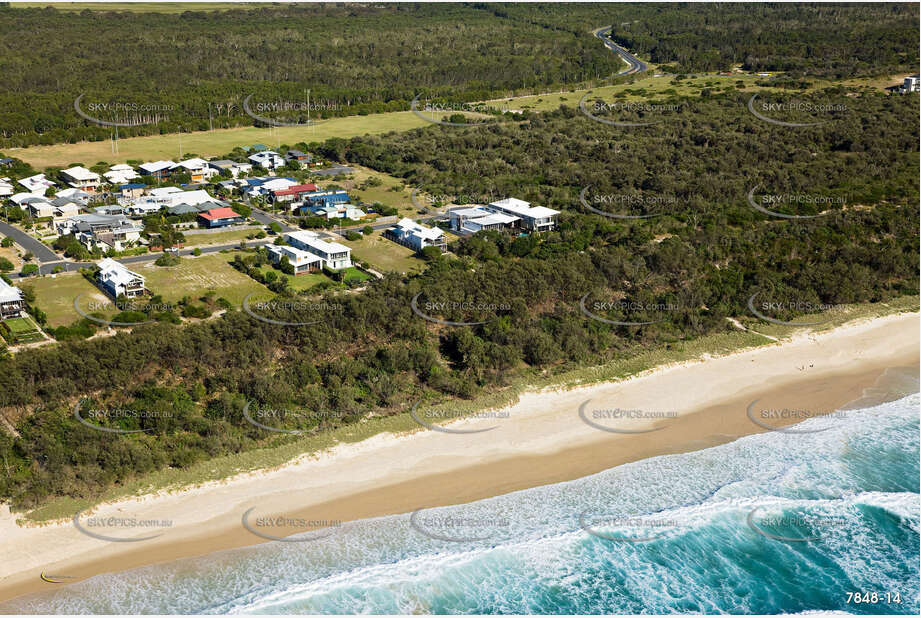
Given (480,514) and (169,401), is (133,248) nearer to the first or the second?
(169,401)

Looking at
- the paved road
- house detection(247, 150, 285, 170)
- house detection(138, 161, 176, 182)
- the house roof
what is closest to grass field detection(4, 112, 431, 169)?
house detection(138, 161, 176, 182)

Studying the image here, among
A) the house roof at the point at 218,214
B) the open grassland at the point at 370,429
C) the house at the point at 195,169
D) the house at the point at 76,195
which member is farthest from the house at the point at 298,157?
the open grassland at the point at 370,429

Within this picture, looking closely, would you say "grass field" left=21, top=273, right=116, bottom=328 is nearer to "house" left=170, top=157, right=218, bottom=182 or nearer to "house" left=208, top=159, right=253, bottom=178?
"house" left=170, top=157, right=218, bottom=182

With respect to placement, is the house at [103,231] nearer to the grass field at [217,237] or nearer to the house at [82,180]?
the grass field at [217,237]

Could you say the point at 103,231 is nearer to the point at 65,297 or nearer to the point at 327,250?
the point at 65,297

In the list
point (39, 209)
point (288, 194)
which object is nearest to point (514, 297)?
point (288, 194)

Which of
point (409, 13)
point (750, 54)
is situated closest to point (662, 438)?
point (750, 54)

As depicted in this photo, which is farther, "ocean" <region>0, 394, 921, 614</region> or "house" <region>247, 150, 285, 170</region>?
"house" <region>247, 150, 285, 170</region>
